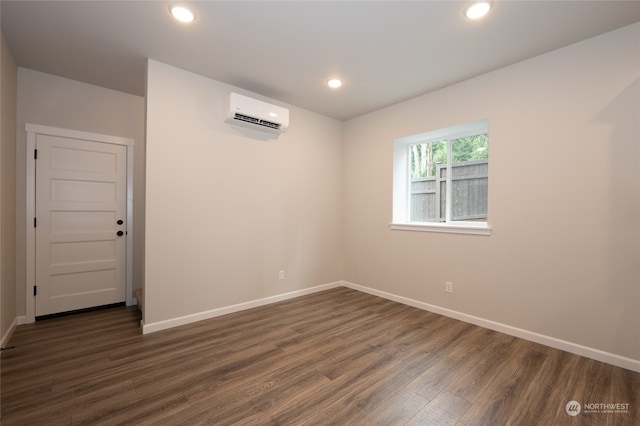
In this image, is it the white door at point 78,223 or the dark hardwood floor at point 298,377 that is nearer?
the dark hardwood floor at point 298,377

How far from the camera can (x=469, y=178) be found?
3.29 metres

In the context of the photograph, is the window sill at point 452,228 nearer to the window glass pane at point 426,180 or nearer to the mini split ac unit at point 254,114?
the window glass pane at point 426,180

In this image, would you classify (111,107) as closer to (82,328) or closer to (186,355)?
(82,328)

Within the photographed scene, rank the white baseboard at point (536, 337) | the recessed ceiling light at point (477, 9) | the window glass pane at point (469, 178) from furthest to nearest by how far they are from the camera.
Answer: the window glass pane at point (469, 178) → the white baseboard at point (536, 337) → the recessed ceiling light at point (477, 9)

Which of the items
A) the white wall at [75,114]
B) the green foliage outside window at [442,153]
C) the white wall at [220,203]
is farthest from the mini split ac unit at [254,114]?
the green foliage outside window at [442,153]

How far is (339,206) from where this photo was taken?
4520 mm

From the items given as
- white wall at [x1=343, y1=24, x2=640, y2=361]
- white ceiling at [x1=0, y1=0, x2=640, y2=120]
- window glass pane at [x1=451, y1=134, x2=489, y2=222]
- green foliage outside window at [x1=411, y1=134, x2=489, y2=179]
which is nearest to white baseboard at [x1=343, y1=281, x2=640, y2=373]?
white wall at [x1=343, y1=24, x2=640, y2=361]

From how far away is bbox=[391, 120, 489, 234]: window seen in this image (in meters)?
3.17

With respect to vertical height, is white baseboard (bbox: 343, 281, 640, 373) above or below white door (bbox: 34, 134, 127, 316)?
below

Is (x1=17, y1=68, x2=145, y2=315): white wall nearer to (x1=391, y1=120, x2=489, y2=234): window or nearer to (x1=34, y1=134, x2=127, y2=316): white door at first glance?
(x1=34, y1=134, x2=127, y2=316): white door

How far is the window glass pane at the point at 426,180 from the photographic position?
3.64 metres

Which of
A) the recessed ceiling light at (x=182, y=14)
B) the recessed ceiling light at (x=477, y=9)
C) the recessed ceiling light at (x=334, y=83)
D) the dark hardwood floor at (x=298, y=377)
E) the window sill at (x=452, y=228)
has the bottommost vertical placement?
the dark hardwood floor at (x=298, y=377)

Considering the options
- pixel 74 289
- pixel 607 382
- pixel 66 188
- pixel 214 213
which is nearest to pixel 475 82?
pixel 607 382

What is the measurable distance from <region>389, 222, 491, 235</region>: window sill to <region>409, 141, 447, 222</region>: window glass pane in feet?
1.08
